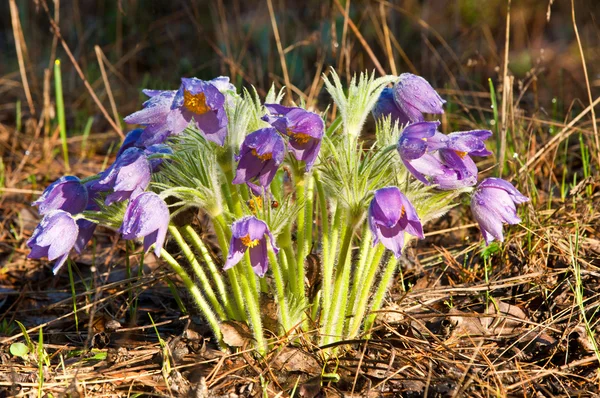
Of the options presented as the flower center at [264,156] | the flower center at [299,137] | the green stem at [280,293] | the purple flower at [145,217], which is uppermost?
the flower center at [299,137]

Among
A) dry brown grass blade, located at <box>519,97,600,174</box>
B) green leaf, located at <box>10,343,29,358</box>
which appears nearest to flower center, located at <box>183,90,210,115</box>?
green leaf, located at <box>10,343,29,358</box>

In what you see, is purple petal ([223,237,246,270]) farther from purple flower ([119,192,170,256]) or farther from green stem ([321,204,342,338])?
green stem ([321,204,342,338])

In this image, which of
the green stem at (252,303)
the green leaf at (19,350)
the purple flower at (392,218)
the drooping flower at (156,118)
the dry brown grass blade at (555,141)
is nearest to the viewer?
the purple flower at (392,218)

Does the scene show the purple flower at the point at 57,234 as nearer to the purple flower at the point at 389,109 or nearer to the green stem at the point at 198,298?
the green stem at the point at 198,298

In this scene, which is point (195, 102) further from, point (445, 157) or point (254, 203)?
point (445, 157)

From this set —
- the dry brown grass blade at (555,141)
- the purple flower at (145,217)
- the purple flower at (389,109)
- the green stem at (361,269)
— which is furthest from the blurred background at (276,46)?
the purple flower at (145,217)
